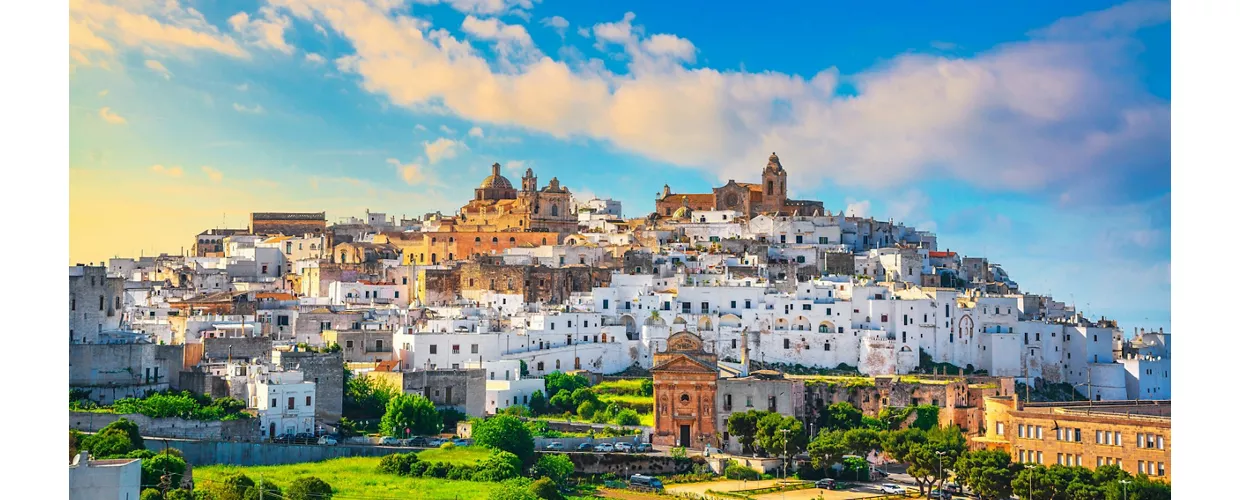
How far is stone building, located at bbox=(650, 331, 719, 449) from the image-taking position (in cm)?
2261

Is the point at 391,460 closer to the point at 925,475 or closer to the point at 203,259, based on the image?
the point at 925,475

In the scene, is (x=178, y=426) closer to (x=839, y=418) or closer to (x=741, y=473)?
(x=741, y=473)

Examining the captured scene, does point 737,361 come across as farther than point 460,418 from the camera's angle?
Yes

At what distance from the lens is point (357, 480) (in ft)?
58.9

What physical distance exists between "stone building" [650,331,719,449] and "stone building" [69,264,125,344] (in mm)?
6973

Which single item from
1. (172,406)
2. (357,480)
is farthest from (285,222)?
(357,480)

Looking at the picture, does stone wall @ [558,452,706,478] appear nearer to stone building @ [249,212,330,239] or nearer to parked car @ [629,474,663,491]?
parked car @ [629,474,663,491]

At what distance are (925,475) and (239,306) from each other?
1101 centimetres

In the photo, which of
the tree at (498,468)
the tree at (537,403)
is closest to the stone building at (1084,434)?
the tree at (537,403)

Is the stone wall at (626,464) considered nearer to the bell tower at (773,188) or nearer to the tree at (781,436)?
the tree at (781,436)

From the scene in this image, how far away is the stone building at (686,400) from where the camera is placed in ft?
74.2
